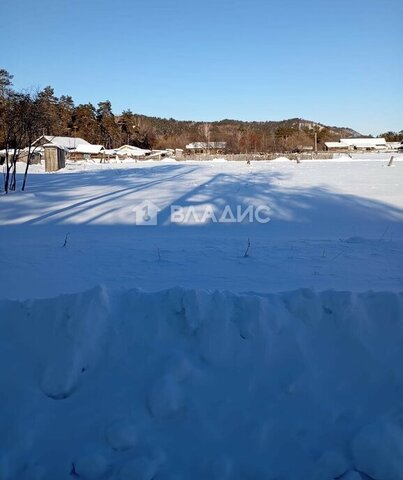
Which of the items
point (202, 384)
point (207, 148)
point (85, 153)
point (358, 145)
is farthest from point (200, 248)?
point (358, 145)

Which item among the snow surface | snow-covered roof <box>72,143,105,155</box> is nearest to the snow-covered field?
the snow surface

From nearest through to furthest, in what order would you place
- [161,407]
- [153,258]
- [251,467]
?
[251,467], [161,407], [153,258]

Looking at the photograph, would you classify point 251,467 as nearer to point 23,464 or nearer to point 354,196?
point 23,464

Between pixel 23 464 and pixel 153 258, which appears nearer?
pixel 23 464

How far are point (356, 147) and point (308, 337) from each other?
99040mm

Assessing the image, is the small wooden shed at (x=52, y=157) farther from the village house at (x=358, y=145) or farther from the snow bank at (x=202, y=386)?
the village house at (x=358, y=145)

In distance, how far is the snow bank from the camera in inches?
103

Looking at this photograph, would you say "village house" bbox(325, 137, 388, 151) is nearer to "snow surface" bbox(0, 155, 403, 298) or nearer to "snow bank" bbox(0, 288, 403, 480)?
"snow surface" bbox(0, 155, 403, 298)

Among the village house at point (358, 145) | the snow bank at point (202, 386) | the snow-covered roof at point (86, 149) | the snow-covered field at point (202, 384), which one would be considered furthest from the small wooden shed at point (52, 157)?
the village house at point (358, 145)

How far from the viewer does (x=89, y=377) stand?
303 cm

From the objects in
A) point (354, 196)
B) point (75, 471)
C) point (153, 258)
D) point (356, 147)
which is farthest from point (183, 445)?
point (356, 147)

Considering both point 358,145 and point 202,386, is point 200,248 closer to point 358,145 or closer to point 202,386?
point 202,386

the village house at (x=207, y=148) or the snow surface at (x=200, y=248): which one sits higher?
the village house at (x=207, y=148)

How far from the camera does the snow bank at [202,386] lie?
8.54 ft
